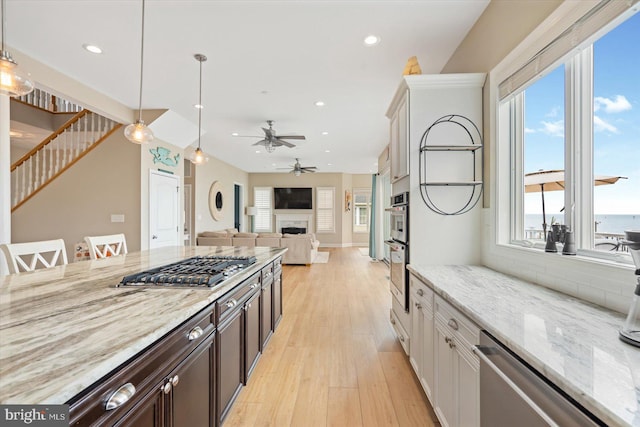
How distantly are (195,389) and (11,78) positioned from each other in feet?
7.03

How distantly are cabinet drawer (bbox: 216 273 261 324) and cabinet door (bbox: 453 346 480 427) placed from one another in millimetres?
1229

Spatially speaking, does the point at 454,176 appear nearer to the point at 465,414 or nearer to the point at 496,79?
the point at 496,79

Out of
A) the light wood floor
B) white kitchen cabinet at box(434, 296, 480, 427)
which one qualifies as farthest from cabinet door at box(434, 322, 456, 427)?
the light wood floor

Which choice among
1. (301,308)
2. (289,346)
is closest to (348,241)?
(301,308)

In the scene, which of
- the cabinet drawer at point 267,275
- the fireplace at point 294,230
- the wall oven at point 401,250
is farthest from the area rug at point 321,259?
the cabinet drawer at point 267,275

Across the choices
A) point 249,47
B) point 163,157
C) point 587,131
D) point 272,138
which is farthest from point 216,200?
point 587,131

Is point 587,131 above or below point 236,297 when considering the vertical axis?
above

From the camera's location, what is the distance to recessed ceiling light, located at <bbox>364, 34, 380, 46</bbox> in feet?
8.64

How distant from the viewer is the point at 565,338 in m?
0.96

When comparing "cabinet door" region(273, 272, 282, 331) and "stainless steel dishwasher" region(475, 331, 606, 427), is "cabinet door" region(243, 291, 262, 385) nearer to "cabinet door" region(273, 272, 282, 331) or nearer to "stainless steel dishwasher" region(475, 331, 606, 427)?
"cabinet door" region(273, 272, 282, 331)

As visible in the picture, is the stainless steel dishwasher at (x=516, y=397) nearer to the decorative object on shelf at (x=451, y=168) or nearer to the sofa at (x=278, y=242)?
the decorative object on shelf at (x=451, y=168)

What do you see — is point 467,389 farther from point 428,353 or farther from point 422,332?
point 422,332

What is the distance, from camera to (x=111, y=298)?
4.17 ft

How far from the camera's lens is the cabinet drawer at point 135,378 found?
0.70 meters
